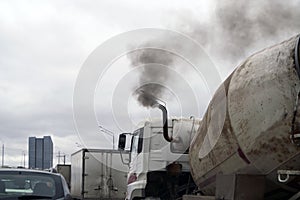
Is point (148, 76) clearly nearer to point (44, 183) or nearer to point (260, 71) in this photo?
point (44, 183)

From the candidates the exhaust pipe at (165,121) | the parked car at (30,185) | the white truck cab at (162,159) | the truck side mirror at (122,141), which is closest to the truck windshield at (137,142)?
the white truck cab at (162,159)

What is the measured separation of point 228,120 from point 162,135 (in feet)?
15.3

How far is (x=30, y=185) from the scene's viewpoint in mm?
7836

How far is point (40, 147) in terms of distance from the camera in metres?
30.5

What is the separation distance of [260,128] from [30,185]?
3.58 metres

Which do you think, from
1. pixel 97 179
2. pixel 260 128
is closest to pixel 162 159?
pixel 260 128

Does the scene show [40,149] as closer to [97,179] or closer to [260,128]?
[97,179]

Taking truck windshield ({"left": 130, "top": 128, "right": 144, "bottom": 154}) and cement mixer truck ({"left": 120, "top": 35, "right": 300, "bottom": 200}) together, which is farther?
truck windshield ({"left": 130, "top": 128, "right": 144, "bottom": 154})

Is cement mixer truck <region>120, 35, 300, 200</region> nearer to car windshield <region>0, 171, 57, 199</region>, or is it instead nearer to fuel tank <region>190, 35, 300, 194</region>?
fuel tank <region>190, 35, 300, 194</region>

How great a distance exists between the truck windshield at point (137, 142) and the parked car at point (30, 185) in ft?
10.7

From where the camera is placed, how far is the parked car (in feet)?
24.8

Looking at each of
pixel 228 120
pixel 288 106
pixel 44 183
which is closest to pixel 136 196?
pixel 44 183

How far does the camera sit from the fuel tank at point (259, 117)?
215 inches

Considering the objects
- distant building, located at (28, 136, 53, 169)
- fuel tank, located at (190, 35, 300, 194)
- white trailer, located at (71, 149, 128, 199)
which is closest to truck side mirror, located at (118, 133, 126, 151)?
fuel tank, located at (190, 35, 300, 194)
